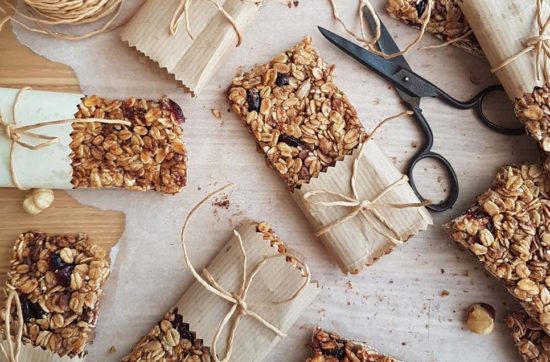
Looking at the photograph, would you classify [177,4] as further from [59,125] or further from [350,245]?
[350,245]

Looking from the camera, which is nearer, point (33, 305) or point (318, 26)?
point (33, 305)

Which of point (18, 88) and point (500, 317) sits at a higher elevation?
point (18, 88)

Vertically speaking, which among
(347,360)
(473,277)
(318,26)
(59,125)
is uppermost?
(59,125)

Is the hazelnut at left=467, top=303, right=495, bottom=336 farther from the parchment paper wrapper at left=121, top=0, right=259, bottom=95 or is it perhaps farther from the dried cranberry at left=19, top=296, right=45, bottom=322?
the dried cranberry at left=19, top=296, right=45, bottom=322

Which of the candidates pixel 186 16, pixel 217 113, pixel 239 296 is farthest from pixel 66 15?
pixel 239 296

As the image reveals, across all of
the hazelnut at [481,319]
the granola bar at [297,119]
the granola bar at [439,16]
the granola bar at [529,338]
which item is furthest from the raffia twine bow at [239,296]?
the granola bar at [439,16]

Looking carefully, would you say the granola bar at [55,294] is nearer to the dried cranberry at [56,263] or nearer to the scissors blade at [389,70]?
the dried cranberry at [56,263]

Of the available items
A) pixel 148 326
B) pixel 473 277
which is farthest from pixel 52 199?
pixel 473 277
